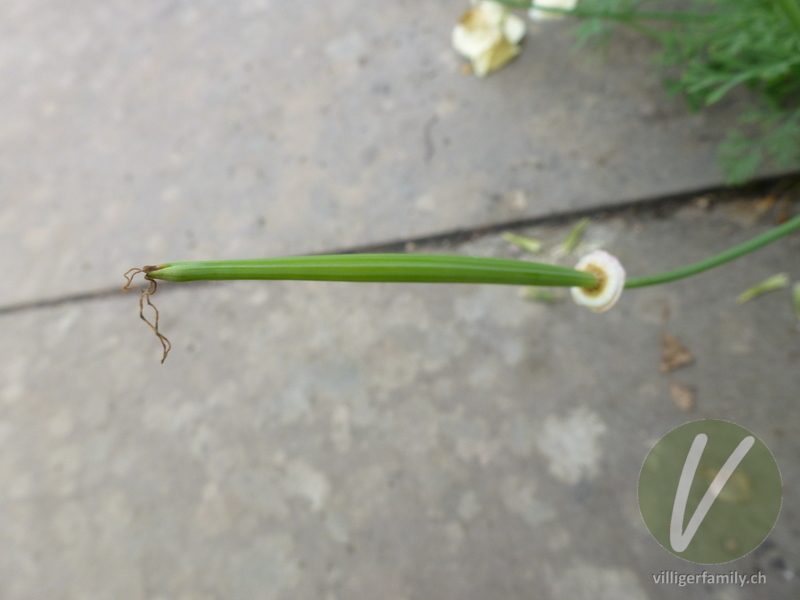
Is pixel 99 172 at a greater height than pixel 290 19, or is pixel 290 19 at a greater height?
pixel 290 19

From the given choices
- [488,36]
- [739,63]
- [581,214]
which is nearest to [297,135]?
[488,36]

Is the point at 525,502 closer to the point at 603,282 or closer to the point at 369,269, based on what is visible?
the point at 603,282

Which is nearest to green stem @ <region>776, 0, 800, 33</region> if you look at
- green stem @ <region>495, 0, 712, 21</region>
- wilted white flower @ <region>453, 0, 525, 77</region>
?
green stem @ <region>495, 0, 712, 21</region>

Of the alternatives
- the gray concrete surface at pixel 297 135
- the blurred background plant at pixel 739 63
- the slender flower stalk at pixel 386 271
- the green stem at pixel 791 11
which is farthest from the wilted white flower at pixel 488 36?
the slender flower stalk at pixel 386 271

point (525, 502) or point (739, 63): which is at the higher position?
point (739, 63)

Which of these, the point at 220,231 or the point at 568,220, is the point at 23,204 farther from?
the point at 568,220

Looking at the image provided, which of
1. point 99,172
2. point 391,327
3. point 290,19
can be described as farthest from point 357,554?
point 290,19
